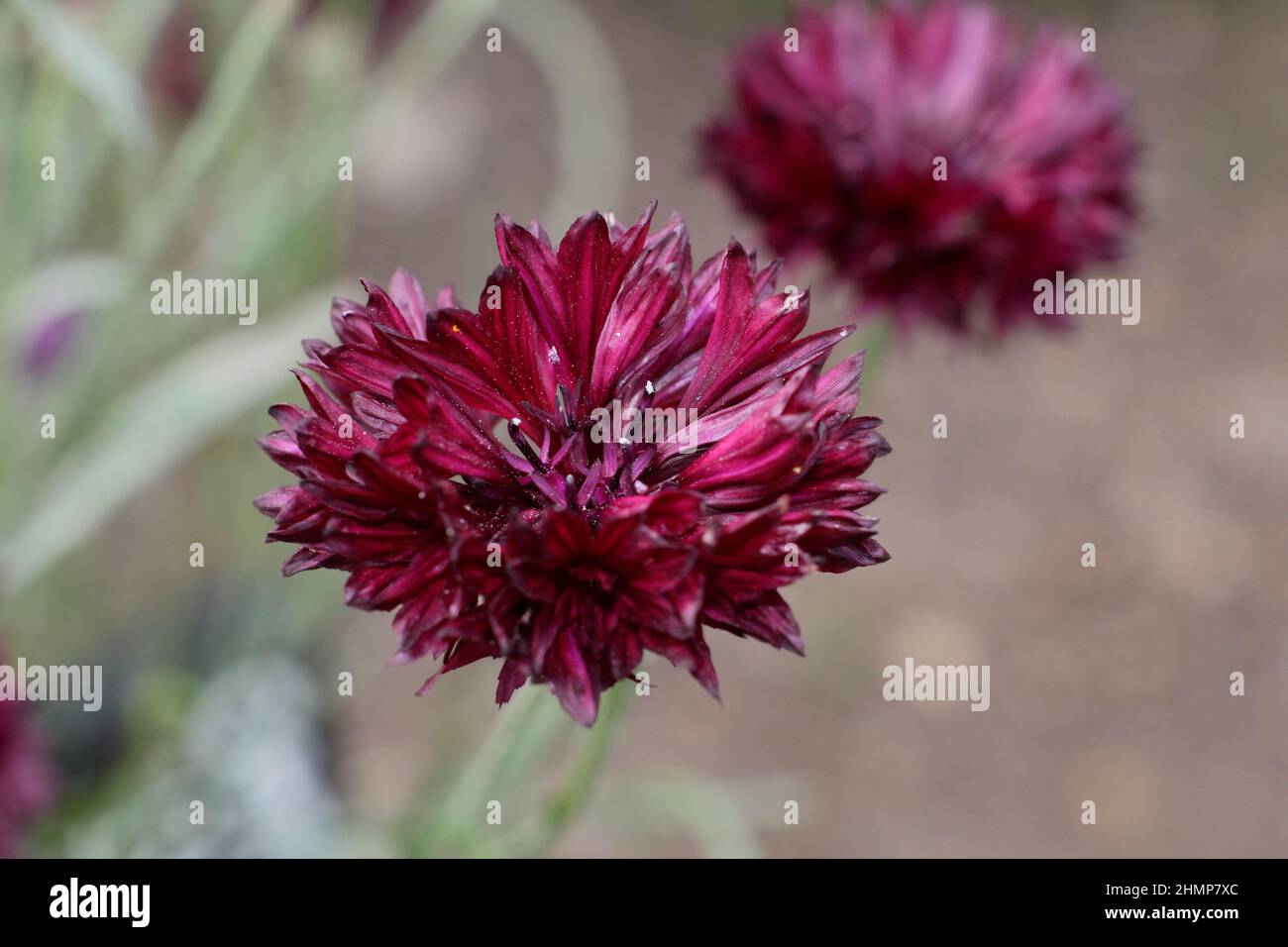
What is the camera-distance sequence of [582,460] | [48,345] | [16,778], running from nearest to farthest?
[582,460] → [16,778] → [48,345]

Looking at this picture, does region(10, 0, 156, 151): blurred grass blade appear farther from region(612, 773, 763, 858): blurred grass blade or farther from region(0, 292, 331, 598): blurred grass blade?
region(612, 773, 763, 858): blurred grass blade

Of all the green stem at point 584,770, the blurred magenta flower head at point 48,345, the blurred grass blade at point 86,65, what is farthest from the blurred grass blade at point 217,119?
the green stem at point 584,770

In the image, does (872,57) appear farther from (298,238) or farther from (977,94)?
(298,238)

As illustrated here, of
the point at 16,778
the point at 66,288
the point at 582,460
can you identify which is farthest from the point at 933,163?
the point at 16,778

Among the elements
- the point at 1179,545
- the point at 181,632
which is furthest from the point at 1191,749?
the point at 181,632

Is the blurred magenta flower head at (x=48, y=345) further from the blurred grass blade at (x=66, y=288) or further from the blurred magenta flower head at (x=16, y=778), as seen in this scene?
the blurred magenta flower head at (x=16, y=778)

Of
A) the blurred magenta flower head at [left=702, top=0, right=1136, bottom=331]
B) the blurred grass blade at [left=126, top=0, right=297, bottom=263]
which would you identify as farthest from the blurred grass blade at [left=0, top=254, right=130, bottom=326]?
the blurred magenta flower head at [left=702, top=0, right=1136, bottom=331]

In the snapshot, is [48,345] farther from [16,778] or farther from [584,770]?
[584,770]

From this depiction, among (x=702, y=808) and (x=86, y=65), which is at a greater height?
(x=86, y=65)
